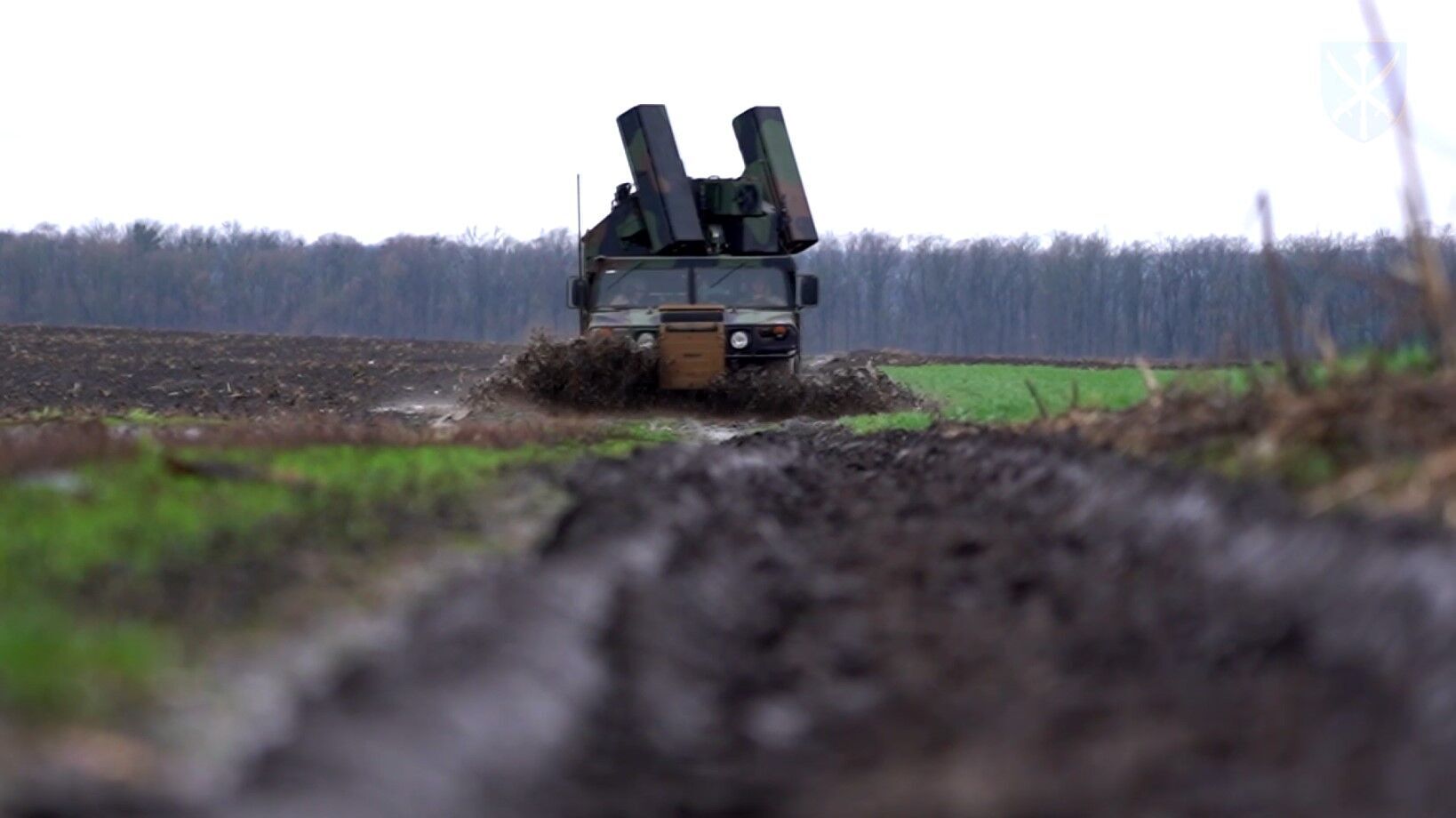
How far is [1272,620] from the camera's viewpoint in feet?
26.7

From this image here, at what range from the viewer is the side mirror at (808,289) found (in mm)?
29297

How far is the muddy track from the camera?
5215 millimetres

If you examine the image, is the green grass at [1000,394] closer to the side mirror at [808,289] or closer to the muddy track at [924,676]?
the side mirror at [808,289]

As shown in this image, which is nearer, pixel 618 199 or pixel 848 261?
pixel 618 199

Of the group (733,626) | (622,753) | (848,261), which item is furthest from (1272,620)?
(848,261)

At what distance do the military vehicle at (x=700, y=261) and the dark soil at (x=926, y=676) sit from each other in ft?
57.4

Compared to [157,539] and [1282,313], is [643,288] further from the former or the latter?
[157,539]

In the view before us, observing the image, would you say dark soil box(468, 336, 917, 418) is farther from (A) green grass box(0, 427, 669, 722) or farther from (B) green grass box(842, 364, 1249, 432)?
(A) green grass box(0, 427, 669, 722)

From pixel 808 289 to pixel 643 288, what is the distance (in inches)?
95.6

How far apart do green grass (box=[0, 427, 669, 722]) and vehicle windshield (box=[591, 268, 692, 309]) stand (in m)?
15.0

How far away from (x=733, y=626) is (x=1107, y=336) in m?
123

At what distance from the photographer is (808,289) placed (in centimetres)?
2930

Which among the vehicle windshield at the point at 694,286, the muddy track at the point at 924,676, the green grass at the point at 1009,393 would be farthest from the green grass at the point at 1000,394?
the muddy track at the point at 924,676

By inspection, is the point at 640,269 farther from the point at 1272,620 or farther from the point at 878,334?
the point at 878,334
